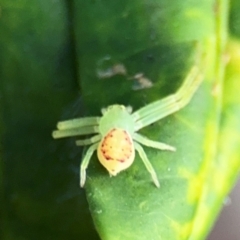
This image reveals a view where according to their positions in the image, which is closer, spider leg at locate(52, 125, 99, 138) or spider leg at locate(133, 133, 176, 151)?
spider leg at locate(133, 133, 176, 151)

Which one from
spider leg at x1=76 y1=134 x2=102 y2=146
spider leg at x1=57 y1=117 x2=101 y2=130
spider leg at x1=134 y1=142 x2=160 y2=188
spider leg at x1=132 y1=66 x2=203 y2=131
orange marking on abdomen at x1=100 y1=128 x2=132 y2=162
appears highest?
spider leg at x1=57 y1=117 x2=101 y2=130

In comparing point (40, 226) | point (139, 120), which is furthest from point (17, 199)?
point (139, 120)

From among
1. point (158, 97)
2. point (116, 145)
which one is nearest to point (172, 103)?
point (158, 97)

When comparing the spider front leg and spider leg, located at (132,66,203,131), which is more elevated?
the spider front leg

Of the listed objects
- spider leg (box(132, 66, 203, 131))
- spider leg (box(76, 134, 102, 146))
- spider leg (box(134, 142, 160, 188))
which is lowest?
spider leg (box(134, 142, 160, 188))

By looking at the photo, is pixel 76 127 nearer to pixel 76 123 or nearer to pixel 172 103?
pixel 76 123

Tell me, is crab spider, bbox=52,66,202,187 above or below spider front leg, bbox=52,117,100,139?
below

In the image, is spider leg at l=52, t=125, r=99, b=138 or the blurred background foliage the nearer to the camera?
the blurred background foliage
